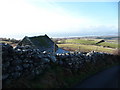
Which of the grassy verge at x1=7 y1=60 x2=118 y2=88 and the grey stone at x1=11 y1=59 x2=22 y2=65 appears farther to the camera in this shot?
the grey stone at x1=11 y1=59 x2=22 y2=65

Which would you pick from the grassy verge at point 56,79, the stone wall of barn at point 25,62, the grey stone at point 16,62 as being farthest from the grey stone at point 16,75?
the grey stone at point 16,62

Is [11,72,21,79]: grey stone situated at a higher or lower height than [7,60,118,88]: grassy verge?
higher

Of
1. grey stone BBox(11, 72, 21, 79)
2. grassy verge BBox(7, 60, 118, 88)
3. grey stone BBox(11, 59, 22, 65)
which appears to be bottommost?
grassy verge BBox(7, 60, 118, 88)

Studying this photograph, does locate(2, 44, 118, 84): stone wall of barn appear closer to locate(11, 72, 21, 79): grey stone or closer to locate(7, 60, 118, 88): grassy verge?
locate(11, 72, 21, 79): grey stone

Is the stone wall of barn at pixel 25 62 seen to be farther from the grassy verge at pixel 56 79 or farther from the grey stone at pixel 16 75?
the grassy verge at pixel 56 79

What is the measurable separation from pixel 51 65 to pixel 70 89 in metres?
2.54

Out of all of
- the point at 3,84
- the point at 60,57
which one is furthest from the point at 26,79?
the point at 60,57

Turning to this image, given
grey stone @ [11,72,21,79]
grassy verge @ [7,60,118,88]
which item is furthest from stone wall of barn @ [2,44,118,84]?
grassy verge @ [7,60,118,88]

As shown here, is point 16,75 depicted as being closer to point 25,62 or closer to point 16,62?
point 16,62

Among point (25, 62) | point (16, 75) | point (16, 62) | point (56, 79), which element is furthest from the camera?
point (56, 79)

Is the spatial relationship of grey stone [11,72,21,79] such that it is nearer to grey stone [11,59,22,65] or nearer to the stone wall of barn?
the stone wall of barn

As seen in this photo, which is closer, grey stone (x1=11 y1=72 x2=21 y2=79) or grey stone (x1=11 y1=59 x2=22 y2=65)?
grey stone (x1=11 y1=72 x2=21 y2=79)

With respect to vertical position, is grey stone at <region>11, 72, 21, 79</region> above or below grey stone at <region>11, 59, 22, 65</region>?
below

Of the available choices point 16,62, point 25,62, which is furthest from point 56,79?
point 16,62
